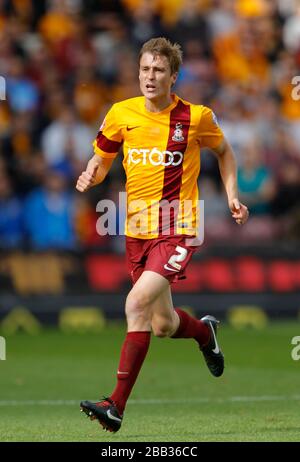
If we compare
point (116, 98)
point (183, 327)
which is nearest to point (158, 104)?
point (183, 327)

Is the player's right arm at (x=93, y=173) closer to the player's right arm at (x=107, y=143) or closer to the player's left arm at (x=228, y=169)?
the player's right arm at (x=107, y=143)

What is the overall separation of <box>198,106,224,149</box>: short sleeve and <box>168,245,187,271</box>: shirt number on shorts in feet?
2.79

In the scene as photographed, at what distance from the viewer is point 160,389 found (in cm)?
1103

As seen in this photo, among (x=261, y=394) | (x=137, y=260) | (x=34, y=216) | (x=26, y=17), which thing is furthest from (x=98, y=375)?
(x=26, y=17)

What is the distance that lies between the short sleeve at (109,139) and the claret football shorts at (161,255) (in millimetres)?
619

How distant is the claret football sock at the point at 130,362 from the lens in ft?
27.0

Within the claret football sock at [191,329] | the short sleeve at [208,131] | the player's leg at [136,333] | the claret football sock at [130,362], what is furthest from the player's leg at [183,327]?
the short sleeve at [208,131]

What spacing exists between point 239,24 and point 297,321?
16.1 ft

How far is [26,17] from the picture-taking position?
1820 cm

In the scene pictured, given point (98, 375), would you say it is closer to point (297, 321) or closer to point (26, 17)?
point (297, 321)

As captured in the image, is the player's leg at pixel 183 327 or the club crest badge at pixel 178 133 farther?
the player's leg at pixel 183 327

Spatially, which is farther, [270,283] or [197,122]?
[270,283]

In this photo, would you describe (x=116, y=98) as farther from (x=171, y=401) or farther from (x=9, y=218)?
(x=171, y=401)

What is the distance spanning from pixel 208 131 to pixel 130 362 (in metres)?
1.80
